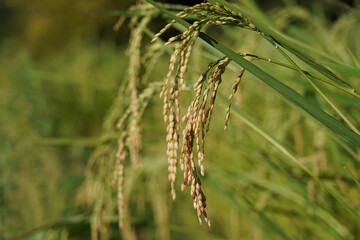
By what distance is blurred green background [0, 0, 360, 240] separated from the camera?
1.12 m

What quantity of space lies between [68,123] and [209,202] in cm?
175

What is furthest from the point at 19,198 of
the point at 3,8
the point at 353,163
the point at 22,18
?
the point at 3,8

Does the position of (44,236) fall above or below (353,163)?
below

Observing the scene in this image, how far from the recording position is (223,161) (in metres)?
1.87

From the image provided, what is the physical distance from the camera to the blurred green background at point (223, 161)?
1123mm

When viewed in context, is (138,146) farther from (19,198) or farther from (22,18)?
(22,18)

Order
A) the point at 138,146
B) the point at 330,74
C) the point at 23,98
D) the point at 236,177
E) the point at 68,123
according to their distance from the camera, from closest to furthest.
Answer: the point at 330,74 < the point at 138,146 < the point at 236,177 < the point at 23,98 < the point at 68,123

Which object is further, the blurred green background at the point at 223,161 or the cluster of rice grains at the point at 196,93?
the blurred green background at the point at 223,161

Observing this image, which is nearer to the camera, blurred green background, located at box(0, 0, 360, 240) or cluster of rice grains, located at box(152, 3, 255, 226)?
cluster of rice grains, located at box(152, 3, 255, 226)

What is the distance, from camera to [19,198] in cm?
186

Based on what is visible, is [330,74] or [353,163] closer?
[330,74]

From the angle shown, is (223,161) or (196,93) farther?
(223,161)

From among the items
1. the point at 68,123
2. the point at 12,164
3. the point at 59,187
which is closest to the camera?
the point at 12,164

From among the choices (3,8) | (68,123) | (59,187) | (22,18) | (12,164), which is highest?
(3,8)
